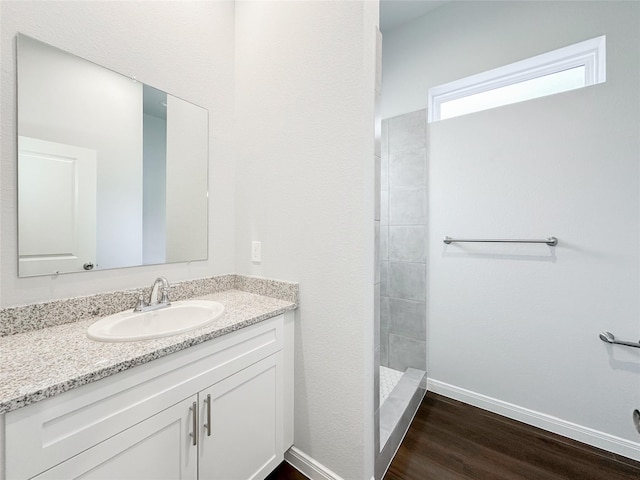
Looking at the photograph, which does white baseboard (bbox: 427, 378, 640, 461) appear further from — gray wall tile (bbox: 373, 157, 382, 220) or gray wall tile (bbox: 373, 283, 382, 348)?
gray wall tile (bbox: 373, 157, 382, 220)

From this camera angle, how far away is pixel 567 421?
1.54 m

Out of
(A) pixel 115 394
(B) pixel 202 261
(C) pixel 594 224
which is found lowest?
(A) pixel 115 394

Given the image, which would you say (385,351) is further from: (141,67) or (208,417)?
(141,67)

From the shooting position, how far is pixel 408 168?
210cm

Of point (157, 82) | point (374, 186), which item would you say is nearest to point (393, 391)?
point (374, 186)

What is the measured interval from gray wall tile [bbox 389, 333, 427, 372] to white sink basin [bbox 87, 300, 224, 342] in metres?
1.54

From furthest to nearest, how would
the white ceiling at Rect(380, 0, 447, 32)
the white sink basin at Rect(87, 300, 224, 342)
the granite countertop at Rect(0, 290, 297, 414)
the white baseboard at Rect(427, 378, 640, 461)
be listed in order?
1. the white ceiling at Rect(380, 0, 447, 32)
2. the white baseboard at Rect(427, 378, 640, 461)
3. the white sink basin at Rect(87, 300, 224, 342)
4. the granite countertop at Rect(0, 290, 297, 414)

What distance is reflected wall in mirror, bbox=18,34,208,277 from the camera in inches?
38.5

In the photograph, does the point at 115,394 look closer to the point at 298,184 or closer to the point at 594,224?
the point at 298,184

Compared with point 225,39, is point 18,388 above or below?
below

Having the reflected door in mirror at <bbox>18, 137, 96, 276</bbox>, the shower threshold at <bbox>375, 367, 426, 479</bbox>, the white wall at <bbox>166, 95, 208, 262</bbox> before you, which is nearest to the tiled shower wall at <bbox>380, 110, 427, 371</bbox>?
the shower threshold at <bbox>375, 367, 426, 479</bbox>

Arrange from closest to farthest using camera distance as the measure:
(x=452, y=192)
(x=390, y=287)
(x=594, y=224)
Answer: (x=594, y=224) → (x=452, y=192) → (x=390, y=287)

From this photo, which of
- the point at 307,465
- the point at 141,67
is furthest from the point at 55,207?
the point at 307,465

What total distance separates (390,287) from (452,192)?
872 millimetres
